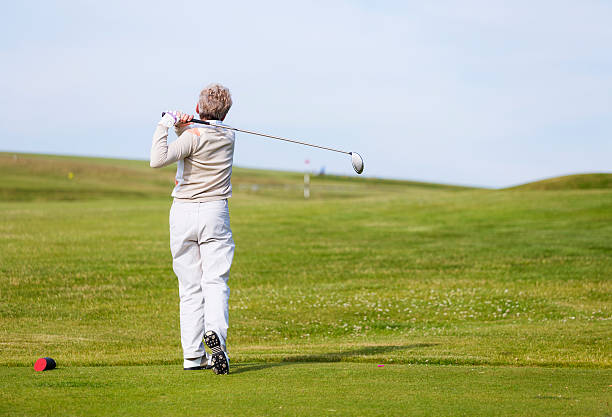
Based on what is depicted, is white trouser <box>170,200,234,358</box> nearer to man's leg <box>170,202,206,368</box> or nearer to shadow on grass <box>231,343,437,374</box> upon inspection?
man's leg <box>170,202,206,368</box>

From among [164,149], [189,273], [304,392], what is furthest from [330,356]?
[164,149]

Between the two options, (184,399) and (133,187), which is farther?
(133,187)

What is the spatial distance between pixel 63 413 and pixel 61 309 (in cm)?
1068

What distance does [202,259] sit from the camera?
24.7ft

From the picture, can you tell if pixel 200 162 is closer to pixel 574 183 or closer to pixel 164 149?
pixel 164 149

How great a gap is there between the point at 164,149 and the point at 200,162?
0.41 metres

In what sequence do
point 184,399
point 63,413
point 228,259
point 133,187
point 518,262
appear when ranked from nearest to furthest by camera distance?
point 63,413, point 184,399, point 228,259, point 518,262, point 133,187

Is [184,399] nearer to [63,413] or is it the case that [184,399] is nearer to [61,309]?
[63,413]

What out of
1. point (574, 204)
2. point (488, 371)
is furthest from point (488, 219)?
point (488, 371)

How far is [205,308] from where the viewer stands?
7.57 m

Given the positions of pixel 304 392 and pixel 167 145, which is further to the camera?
pixel 167 145

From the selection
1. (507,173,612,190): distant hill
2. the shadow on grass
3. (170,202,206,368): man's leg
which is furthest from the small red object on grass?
(507,173,612,190): distant hill

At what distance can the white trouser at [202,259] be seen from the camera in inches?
292

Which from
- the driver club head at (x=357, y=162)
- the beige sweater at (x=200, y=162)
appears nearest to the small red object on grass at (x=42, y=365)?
the beige sweater at (x=200, y=162)
